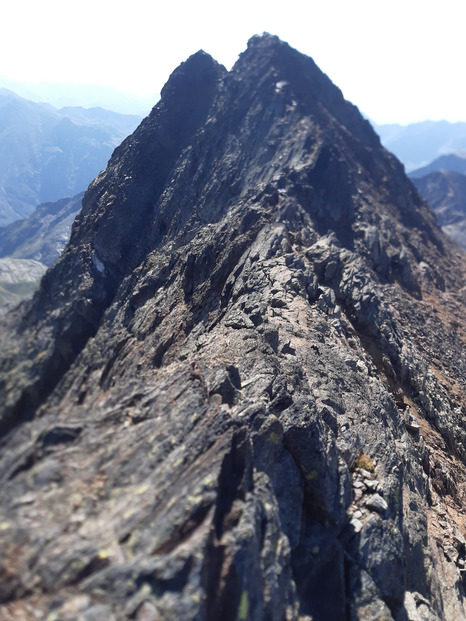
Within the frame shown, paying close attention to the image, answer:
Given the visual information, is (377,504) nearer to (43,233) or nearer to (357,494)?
(357,494)

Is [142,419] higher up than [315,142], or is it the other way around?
[315,142]

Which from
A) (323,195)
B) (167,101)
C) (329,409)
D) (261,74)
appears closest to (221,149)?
(167,101)

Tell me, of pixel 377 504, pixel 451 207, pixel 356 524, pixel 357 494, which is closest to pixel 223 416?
pixel 356 524

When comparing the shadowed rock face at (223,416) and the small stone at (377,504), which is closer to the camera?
the shadowed rock face at (223,416)

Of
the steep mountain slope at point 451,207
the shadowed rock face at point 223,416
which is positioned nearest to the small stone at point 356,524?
the shadowed rock face at point 223,416

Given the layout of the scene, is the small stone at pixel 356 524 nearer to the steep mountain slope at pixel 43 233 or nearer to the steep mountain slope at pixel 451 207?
the steep mountain slope at pixel 43 233

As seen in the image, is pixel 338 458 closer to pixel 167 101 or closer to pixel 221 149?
pixel 221 149
